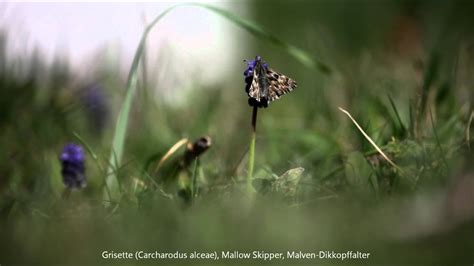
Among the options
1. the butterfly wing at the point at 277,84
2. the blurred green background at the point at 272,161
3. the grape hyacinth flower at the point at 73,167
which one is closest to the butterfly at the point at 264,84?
the butterfly wing at the point at 277,84

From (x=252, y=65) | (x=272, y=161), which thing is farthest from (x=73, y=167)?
(x=272, y=161)

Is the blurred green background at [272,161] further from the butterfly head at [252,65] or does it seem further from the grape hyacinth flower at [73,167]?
the butterfly head at [252,65]

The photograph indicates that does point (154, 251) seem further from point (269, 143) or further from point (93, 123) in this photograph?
point (93, 123)

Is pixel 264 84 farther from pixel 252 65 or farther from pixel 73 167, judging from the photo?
pixel 73 167

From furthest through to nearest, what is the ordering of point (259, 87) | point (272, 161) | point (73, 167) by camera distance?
point (272, 161) → point (73, 167) → point (259, 87)

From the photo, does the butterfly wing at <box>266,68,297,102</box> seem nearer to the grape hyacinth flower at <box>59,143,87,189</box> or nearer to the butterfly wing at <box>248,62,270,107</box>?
the butterfly wing at <box>248,62,270,107</box>

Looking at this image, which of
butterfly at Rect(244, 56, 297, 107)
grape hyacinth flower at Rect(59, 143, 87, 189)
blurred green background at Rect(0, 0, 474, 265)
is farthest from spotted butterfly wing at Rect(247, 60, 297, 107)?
grape hyacinth flower at Rect(59, 143, 87, 189)

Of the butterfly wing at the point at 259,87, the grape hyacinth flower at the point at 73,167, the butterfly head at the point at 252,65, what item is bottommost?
the grape hyacinth flower at the point at 73,167
